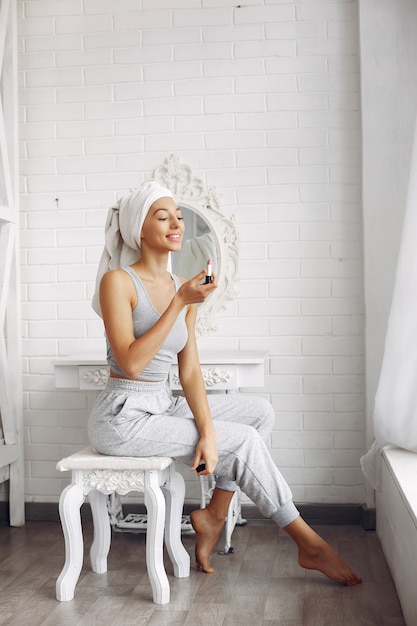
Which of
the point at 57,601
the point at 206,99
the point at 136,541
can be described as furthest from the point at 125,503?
the point at 206,99

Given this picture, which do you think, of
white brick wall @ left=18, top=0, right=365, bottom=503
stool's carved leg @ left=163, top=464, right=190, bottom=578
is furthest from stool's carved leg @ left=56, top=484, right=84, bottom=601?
white brick wall @ left=18, top=0, right=365, bottom=503

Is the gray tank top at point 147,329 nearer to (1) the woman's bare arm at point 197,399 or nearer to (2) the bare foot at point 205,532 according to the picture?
(1) the woman's bare arm at point 197,399

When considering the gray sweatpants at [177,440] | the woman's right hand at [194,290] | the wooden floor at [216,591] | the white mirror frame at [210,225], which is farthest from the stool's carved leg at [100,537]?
the white mirror frame at [210,225]

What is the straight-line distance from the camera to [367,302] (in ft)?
12.3

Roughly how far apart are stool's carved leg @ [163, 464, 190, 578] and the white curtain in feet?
2.92

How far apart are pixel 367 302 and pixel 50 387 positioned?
171 centimetres

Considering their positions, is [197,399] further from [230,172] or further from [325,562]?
[230,172]

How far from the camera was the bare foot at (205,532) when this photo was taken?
10.00 ft

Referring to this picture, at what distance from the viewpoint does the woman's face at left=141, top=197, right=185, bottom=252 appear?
2.95 m

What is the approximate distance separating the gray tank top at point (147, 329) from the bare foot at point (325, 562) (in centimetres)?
86

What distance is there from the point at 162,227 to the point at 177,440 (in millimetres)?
808

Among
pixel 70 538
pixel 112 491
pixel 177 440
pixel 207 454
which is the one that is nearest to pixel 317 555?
pixel 207 454

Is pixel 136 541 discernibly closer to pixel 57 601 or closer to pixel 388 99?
pixel 57 601

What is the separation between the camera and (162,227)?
2943 mm
